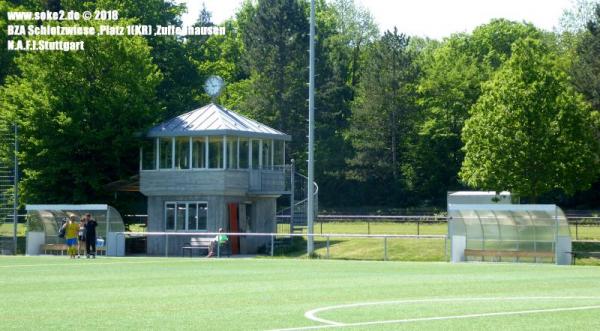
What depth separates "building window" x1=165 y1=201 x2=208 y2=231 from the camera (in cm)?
5206

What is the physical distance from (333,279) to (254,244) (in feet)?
84.7

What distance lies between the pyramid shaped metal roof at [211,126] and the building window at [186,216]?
3.32 m

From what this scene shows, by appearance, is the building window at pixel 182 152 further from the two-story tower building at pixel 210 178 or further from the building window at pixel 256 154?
the building window at pixel 256 154

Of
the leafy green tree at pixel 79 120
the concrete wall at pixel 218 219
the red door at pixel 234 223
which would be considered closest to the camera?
the red door at pixel 234 223

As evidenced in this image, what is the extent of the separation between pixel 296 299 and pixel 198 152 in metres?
33.4

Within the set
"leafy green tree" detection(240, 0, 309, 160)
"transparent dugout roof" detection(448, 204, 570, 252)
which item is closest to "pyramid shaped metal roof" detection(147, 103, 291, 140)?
Result: "transparent dugout roof" detection(448, 204, 570, 252)

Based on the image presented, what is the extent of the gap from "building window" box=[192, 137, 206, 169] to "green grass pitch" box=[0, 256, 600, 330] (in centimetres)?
2131

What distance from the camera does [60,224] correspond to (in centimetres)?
4906

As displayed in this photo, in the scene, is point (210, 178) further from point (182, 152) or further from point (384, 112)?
point (384, 112)

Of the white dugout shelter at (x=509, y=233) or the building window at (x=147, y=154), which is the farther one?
the building window at (x=147, y=154)

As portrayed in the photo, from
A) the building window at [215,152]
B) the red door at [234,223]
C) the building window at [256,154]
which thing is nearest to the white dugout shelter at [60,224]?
the red door at [234,223]

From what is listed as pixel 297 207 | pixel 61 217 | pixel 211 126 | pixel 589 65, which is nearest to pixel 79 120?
pixel 211 126

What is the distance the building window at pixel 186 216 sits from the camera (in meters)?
52.1

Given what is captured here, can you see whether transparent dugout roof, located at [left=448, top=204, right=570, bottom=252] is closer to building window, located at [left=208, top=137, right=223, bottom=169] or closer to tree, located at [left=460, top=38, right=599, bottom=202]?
building window, located at [left=208, top=137, right=223, bottom=169]
